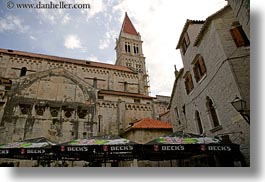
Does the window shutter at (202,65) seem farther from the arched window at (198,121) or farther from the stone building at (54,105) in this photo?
the stone building at (54,105)

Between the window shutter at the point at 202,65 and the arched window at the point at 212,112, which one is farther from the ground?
the window shutter at the point at 202,65

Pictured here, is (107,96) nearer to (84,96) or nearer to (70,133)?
(84,96)

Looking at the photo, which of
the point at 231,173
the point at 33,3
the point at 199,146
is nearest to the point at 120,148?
the point at 199,146

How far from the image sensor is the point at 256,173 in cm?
383

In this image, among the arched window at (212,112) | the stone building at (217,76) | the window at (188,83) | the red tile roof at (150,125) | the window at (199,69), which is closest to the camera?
the stone building at (217,76)

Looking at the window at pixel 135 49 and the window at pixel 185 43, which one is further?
the window at pixel 135 49

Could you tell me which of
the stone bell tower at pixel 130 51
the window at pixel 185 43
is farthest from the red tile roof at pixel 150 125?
the stone bell tower at pixel 130 51

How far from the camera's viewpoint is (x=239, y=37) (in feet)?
18.3

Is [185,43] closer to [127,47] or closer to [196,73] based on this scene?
[196,73]

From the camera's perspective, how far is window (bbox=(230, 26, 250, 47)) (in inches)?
214

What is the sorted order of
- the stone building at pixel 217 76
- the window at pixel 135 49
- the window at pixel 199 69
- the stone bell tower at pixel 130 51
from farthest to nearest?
the window at pixel 135 49, the stone bell tower at pixel 130 51, the window at pixel 199 69, the stone building at pixel 217 76

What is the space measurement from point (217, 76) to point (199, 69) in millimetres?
1450

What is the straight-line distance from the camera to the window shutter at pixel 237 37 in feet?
18.0

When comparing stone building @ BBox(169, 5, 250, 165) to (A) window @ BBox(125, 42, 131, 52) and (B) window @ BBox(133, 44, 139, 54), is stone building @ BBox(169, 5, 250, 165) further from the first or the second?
(B) window @ BBox(133, 44, 139, 54)
